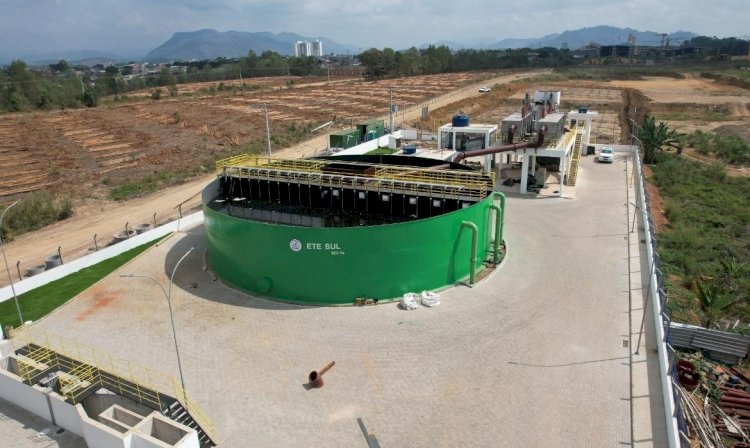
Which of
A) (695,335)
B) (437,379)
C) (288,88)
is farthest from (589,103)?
(437,379)

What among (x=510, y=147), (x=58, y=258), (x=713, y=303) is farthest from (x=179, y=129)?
(x=713, y=303)

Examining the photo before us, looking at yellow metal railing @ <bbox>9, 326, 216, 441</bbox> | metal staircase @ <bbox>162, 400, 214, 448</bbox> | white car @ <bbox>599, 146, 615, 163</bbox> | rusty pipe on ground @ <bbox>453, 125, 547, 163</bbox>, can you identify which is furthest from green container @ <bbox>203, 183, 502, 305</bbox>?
white car @ <bbox>599, 146, 615, 163</bbox>

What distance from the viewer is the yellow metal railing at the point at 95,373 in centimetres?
1711

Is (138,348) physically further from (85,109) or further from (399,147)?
(85,109)

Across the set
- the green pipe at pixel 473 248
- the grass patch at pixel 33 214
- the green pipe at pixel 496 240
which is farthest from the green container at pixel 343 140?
the green pipe at pixel 473 248

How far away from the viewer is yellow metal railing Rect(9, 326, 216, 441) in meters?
17.1

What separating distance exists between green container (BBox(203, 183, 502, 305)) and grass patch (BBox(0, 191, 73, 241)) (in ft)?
73.2

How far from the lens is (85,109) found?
3772 inches

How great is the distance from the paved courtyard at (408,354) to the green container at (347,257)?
75 cm

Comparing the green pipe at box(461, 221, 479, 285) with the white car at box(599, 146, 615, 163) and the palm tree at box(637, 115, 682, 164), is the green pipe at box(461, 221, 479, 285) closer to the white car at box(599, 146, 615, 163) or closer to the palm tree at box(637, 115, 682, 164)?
the white car at box(599, 146, 615, 163)

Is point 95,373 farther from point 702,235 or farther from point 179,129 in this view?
point 179,129

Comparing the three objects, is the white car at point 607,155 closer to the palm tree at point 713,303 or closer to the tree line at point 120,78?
the palm tree at point 713,303

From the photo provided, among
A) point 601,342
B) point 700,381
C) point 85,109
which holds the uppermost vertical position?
point 85,109

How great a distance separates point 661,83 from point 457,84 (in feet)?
199
